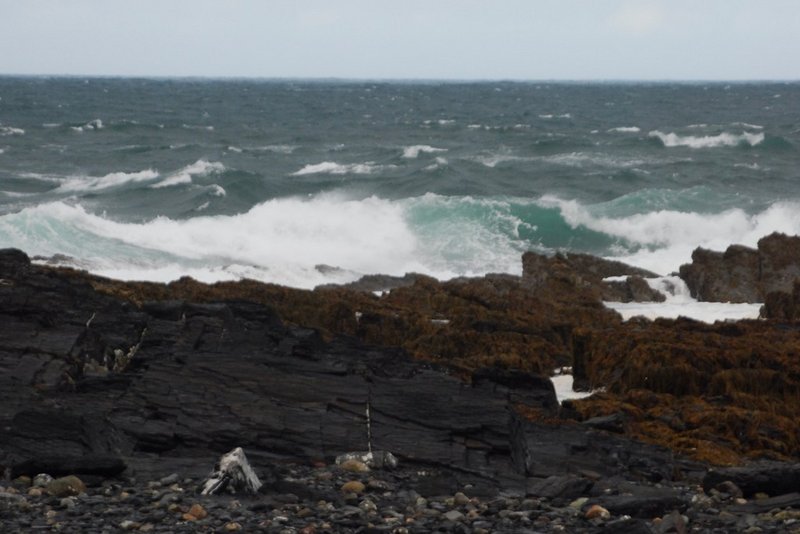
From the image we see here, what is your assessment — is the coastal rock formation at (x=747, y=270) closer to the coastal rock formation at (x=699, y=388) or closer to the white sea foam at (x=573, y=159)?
the coastal rock formation at (x=699, y=388)

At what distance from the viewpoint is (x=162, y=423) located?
381 inches

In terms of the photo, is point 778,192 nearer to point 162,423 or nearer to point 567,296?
point 567,296

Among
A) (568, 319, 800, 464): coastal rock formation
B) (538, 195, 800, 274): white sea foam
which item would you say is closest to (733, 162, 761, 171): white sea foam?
(538, 195, 800, 274): white sea foam

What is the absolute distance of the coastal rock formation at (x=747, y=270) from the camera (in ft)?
70.2

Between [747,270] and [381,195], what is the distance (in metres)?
22.7

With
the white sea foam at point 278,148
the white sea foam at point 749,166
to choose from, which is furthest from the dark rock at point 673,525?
the white sea foam at point 278,148

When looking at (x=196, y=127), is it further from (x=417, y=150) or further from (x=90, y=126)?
(x=417, y=150)

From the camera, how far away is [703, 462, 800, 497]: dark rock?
28.6ft

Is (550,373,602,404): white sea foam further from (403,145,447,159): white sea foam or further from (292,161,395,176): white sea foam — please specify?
(403,145,447,159): white sea foam

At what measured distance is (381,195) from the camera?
141 feet

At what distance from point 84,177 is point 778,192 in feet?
89.5

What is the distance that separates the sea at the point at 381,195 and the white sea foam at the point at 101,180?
0.39 ft

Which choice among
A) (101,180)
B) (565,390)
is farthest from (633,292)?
(101,180)

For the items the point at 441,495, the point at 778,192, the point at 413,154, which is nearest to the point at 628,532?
the point at 441,495
